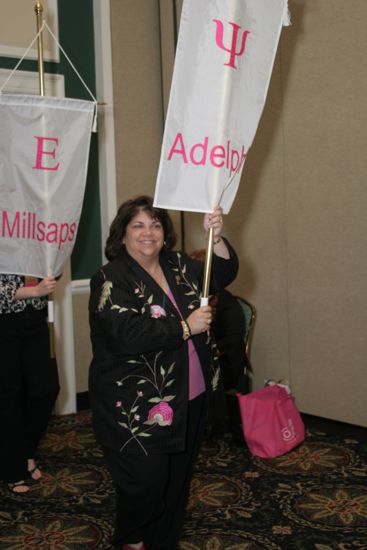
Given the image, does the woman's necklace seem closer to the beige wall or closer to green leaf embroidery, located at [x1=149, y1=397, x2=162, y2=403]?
green leaf embroidery, located at [x1=149, y1=397, x2=162, y2=403]

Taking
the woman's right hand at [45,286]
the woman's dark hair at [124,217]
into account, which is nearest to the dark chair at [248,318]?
the woman's right hand at [45,286]

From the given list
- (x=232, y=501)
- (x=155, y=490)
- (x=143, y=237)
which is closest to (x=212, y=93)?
(x=143, y=237)

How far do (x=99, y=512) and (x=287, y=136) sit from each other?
2367 mm

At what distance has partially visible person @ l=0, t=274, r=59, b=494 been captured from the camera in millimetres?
2971

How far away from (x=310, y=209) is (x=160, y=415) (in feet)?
6.51

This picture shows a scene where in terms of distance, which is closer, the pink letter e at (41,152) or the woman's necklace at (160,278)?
the woman's necklace at (160,278)

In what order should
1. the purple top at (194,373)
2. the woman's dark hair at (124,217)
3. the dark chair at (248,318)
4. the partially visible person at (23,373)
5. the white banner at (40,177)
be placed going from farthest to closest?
1. the dark chair at (248,318)
2. the partially visible person at (23,373)
3. the white banner at (40,177)
4. the woman's dark hair at (124,217)
5. the purple top at (194,373)

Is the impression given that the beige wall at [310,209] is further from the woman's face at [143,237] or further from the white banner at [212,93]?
the woman's face at [143,237]

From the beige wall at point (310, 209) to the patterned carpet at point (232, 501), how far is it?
464 millimetres

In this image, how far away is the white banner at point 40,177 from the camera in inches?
111

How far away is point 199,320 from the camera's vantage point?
218cm

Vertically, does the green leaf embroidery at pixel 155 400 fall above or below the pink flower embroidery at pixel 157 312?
below

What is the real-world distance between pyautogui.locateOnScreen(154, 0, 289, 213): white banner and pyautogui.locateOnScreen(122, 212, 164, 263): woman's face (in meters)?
0.24

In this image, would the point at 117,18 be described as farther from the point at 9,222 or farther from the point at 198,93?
the point at 198,93
